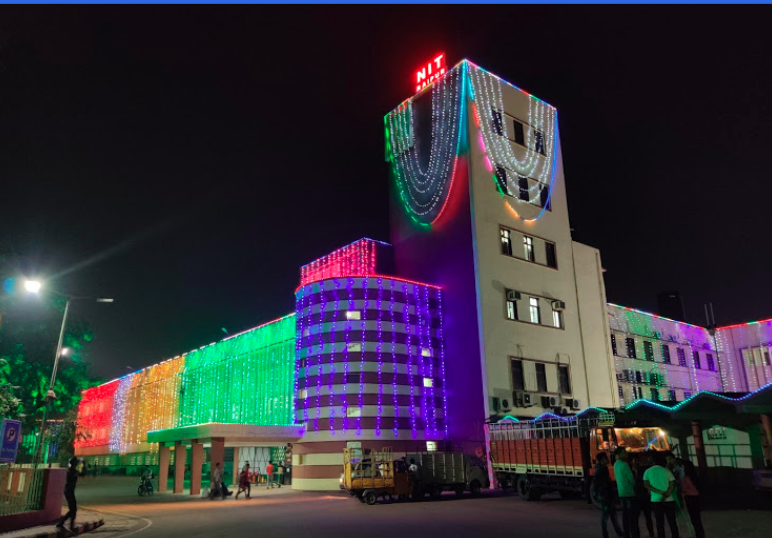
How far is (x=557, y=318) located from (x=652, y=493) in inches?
1234

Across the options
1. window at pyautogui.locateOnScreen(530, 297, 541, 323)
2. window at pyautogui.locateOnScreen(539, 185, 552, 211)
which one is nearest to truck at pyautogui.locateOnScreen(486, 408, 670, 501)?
window at pyautogui.locateOnScreen(530, 297, 541, 323)

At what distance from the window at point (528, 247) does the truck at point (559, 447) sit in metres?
16.3

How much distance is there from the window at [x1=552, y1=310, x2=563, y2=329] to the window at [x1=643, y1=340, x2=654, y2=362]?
12.8 meters

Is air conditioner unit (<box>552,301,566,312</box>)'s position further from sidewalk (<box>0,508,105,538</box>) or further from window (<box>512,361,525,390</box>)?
sidewalk (<box>0,508,105,538</box>)

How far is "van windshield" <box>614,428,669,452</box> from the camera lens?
1007 inches

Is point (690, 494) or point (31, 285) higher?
point (31, 285)

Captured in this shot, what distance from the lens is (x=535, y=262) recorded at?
42.8m

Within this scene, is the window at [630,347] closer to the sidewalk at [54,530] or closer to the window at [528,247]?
the window at [528,247]

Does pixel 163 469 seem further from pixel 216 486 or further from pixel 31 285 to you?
pixel 31 285

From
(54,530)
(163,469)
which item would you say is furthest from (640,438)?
(163,469)

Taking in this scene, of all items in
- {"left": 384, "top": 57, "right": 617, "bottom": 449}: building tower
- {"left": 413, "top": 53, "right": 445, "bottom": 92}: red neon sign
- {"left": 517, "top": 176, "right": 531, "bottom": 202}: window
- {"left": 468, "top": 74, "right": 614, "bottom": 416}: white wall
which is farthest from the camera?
{"left": 413, "top": 53, "right": 445, "bottom": 92}: red neon sign

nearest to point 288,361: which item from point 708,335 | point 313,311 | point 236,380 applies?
point 313,311

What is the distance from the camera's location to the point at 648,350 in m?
51.7

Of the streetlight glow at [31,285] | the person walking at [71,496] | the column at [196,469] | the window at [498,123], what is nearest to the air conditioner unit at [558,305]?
the window at [498,123]
